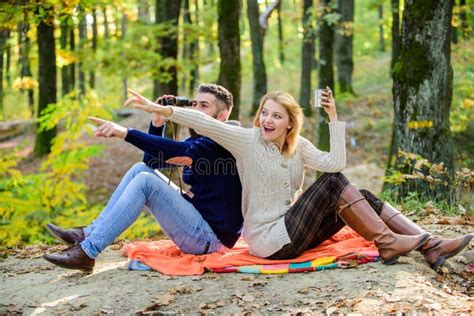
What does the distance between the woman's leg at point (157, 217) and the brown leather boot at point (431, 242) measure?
1504 mm

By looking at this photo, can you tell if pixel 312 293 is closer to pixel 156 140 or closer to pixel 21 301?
pixel 156 140

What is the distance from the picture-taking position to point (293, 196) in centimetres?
502

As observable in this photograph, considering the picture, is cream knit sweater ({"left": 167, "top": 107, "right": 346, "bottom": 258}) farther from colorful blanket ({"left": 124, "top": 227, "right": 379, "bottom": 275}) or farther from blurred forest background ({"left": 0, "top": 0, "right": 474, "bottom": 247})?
blurred forest background ({"left": 0, "top": 0, "right": 474, "bottom": 247})

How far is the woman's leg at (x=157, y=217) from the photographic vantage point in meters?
4.75

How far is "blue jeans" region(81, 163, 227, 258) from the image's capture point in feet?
15.6

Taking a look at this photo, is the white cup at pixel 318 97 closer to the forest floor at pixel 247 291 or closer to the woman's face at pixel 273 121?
the woman's face at pixel 273 121

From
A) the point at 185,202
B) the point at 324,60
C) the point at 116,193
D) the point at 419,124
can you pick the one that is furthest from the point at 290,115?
the point at 324,60

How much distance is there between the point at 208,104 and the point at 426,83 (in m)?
3.67

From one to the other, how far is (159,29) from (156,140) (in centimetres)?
871

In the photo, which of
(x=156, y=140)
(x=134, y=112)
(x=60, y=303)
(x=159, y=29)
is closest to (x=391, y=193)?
(x=156, y=140)

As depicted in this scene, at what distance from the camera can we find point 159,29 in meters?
12.7

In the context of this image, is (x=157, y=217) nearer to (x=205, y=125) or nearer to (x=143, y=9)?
(x=205, y=125)

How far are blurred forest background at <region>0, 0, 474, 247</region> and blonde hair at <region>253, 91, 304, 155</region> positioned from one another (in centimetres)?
267

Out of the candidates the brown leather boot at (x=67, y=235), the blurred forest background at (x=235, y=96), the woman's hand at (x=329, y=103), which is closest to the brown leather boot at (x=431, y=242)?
the woman's hand at (x=329, y=103)
